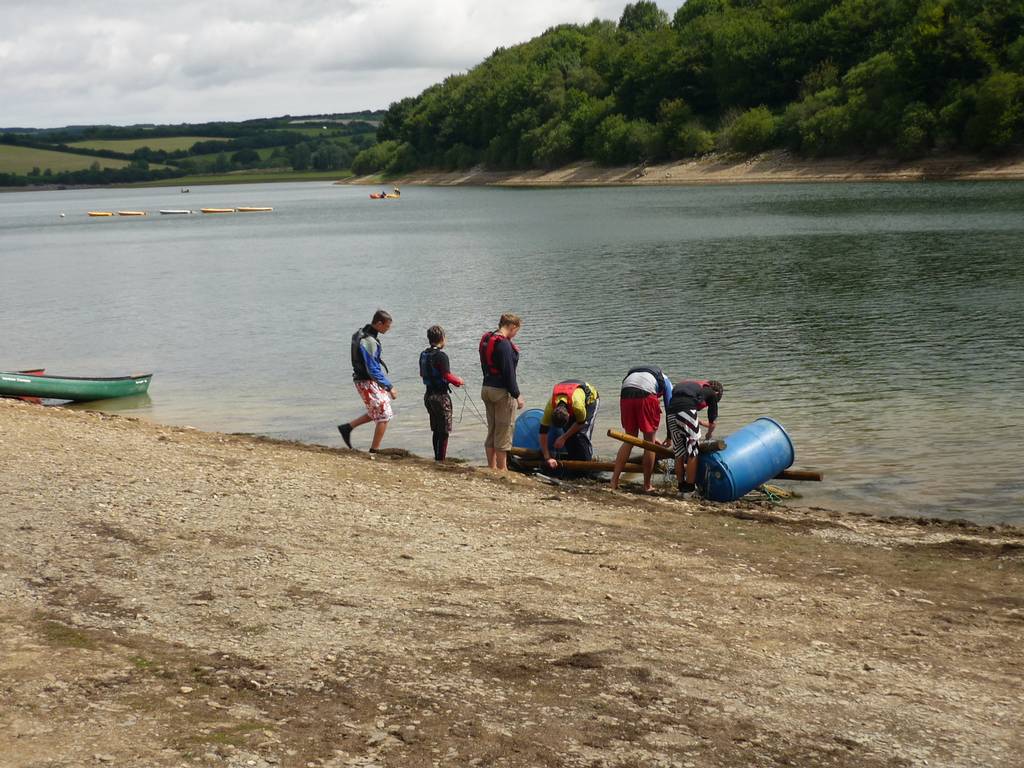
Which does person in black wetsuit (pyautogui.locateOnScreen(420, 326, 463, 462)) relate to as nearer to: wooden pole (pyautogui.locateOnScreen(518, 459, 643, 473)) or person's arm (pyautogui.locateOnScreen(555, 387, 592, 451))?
wooden pole (pyautogui.locateOnScreen(518, 459, 643, 473))

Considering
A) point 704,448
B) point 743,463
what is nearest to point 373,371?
point 704,448

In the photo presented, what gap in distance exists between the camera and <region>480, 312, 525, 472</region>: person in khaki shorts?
1415cm

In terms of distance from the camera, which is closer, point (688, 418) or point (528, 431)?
point (688, 418)

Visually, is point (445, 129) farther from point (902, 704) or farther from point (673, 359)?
point (902, 704)

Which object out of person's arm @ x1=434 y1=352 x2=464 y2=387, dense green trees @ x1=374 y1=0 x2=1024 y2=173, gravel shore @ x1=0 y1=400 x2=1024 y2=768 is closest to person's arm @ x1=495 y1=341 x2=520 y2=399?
person's arm @ x1=434 y1=352 x2=464 y2=387

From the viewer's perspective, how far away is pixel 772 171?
107 m

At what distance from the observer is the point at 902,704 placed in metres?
7.33

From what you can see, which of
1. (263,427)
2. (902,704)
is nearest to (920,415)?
(263,427)

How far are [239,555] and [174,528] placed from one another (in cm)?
102

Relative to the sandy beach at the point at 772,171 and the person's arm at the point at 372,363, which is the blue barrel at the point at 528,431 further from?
the sandy beach at the point at 772,171

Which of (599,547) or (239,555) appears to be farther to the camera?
(599,547)

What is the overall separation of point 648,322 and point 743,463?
16557 mm

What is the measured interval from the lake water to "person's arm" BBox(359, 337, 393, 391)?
91.8 inches

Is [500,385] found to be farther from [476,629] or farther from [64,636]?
[64,636]
